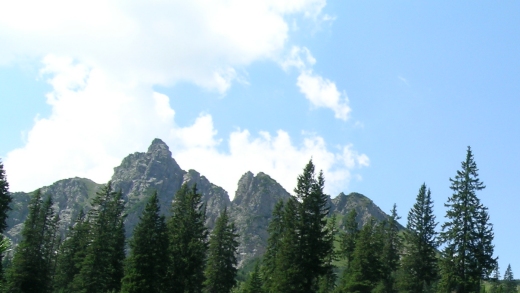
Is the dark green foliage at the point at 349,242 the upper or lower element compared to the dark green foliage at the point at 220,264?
upper

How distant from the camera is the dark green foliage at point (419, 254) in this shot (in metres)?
64.2

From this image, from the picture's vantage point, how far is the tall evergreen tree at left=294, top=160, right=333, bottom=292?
160 feet

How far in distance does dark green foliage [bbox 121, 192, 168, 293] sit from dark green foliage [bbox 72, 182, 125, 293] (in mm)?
7639

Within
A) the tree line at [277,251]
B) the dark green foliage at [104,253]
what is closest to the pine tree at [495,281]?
the tree line at [277,251]

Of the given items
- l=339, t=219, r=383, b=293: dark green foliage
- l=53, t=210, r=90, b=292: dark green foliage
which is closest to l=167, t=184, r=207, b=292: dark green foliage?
l=53, t=210, r=90, b=292: dark green foliage

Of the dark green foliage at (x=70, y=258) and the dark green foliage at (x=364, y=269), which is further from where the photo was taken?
the dark green foliage at (x=70, y=258)

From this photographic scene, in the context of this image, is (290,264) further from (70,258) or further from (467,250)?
(70,258)

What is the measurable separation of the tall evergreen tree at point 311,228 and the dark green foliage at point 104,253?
22.7m

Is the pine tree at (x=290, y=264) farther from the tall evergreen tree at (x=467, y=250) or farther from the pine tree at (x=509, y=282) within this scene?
the pine tree at (x=509, y=282)

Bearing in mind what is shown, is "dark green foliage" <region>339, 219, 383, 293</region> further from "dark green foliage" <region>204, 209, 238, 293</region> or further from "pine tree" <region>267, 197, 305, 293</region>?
"pine tree" <region>267, 197, 305, 293</region>

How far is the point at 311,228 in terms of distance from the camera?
49469 millimetres

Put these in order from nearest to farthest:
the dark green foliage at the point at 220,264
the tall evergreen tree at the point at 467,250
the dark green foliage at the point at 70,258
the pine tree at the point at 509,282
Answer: the tall evergreen tree at the point at 467,250, the dark green foliage at the point at 220,264, the dark green foliage at the point at 70,258, the pine tree at the point at 509,282

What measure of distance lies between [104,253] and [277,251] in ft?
67.8

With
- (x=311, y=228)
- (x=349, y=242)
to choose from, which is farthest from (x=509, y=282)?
(x=311, y=228)
